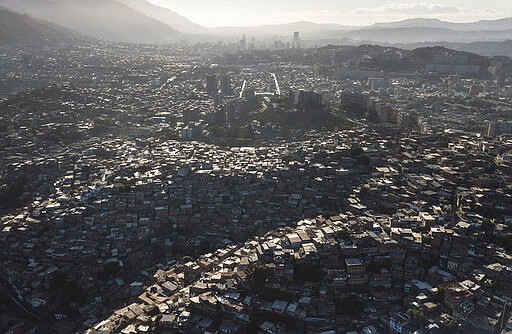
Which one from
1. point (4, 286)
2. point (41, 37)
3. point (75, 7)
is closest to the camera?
point (4, 286)

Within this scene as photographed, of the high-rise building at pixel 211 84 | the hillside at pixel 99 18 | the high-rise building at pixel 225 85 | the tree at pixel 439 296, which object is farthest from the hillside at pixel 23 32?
the tree at pixel 439 296

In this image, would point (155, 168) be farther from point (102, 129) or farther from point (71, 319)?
point (102, 129)

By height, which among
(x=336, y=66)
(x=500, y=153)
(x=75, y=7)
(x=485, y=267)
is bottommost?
(x=485, y=267)

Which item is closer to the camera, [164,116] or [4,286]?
[4,286]

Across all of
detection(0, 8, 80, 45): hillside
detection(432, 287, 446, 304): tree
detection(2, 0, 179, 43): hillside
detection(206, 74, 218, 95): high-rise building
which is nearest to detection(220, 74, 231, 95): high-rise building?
detection(206, 74, 218, 95): high-rise building

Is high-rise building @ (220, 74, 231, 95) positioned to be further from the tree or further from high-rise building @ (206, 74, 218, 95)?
the tree

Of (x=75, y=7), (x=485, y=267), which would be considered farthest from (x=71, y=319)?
(x=75, y=7)

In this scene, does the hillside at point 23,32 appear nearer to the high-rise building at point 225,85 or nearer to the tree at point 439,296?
the high-rise building at point 225,85

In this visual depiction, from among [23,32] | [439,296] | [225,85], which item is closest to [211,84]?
[225,85]
